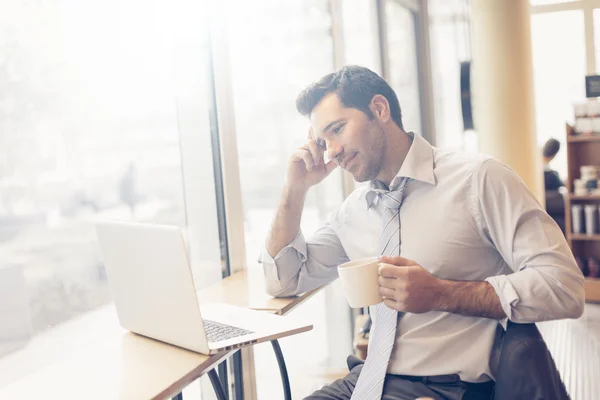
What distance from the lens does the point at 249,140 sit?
7.95 feet

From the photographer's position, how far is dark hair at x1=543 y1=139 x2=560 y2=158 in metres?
Result: 5.14

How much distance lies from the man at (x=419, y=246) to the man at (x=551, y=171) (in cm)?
385

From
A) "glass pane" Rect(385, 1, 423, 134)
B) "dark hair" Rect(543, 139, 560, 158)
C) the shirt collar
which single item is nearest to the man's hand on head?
the shirt collar

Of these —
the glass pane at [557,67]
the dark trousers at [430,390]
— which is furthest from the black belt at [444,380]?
the glass pane at [557,67]

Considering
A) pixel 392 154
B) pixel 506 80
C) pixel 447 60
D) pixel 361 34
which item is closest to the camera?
pixel 392 154

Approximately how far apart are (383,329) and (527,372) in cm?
39

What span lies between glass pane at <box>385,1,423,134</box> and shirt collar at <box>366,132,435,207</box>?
7.87 ft

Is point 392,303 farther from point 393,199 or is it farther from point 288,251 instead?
point 288,251

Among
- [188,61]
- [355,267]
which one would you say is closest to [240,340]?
[355,267]

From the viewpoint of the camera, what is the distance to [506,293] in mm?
1273

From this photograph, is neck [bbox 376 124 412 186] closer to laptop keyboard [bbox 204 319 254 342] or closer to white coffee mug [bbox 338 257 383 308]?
white coffee mug [bbox 338 257 383 308]

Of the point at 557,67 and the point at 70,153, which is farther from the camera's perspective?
the point at 557,67

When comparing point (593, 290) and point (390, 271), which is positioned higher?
point (390, 271)

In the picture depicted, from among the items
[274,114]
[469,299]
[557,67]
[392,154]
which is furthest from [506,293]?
[557,67]
